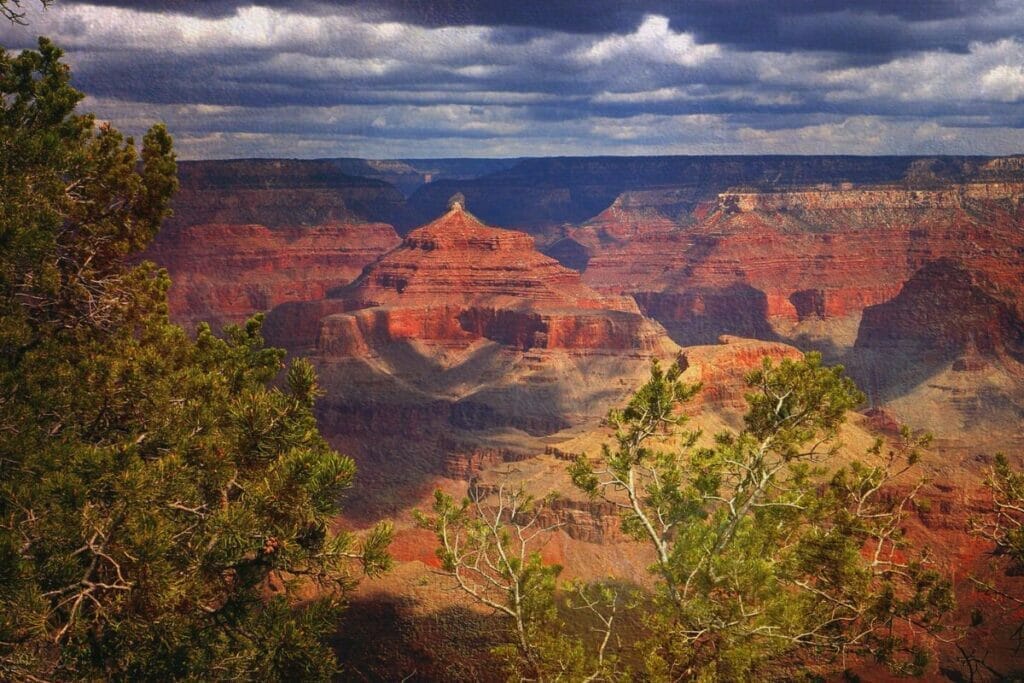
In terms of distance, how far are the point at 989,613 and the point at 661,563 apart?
2803 cm

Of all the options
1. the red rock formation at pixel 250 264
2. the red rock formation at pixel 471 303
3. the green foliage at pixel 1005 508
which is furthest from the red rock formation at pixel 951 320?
the green foliage at pixel 1005 508

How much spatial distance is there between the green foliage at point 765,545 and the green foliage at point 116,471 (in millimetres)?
6317

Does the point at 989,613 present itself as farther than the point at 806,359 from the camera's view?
Yes

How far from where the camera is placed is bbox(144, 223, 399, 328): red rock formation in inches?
5344

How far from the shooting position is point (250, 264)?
143 m

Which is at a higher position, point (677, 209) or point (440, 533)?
point (440, 533)

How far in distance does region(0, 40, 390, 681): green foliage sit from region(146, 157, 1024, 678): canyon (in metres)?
22.0

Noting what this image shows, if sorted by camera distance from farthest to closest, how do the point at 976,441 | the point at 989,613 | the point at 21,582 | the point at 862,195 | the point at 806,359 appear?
1. the point at 862,195
2. the point at 976,441
3. the point at 989,613
4. the point at 806,359
5. the point at 21,582

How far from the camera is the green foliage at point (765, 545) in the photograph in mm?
23047

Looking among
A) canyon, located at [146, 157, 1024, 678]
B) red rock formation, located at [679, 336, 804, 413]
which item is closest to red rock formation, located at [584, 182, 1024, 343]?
canyon, located at [146, 157, 1024, 678]

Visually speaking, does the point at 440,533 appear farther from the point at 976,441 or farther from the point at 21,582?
the point at 976,441

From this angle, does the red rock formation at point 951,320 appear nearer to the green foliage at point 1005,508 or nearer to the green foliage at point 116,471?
the green foliage at point 1005,508

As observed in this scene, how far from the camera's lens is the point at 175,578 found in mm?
20109

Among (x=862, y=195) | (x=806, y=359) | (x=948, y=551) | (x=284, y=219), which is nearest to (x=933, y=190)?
(x=862, y=195)
